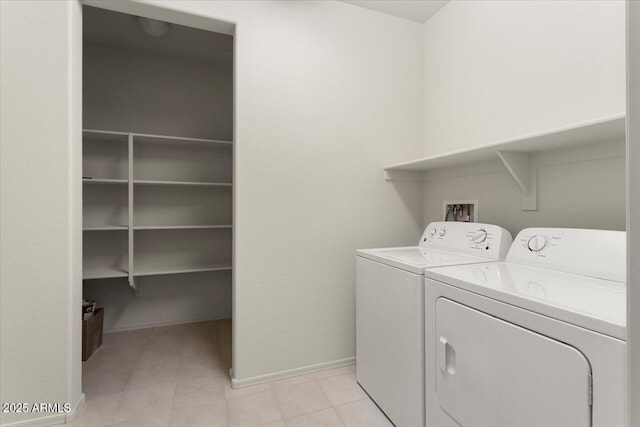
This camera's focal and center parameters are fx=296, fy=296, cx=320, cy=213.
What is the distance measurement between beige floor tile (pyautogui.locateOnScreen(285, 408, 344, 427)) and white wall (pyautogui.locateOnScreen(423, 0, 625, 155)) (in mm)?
1776

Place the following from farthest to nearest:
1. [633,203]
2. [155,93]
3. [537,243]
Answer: [155,93] < [537,243] < [633,203]

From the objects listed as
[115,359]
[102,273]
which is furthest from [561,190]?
[102,273]

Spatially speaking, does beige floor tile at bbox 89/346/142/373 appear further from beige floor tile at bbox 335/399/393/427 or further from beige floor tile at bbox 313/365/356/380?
beige floor tile at bbox 335/399/393/427

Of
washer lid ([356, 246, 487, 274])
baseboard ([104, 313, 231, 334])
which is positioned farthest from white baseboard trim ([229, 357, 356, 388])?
baseboard ([104, 313, 231, 334])

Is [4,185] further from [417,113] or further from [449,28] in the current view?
[449,28]

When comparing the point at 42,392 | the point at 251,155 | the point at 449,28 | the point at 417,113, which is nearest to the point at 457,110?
the point at 417,113

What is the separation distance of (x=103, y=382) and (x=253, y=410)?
1.02m

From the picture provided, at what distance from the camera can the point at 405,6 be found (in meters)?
2.10

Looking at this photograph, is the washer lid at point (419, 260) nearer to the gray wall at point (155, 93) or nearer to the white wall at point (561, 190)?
the white wall at point (561, 190)

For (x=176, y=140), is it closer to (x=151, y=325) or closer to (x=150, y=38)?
(x=150, y=38)

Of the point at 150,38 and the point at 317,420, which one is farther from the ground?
the point at 150,38

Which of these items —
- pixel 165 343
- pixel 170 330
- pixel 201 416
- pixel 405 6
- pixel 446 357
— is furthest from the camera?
pixel 170 330

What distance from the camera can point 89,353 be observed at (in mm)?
2180

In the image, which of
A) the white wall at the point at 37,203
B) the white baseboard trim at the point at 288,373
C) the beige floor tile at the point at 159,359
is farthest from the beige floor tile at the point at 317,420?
the white wall at the point at 37,203
